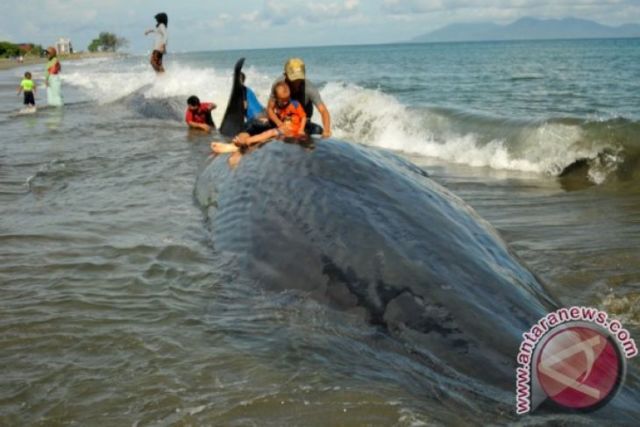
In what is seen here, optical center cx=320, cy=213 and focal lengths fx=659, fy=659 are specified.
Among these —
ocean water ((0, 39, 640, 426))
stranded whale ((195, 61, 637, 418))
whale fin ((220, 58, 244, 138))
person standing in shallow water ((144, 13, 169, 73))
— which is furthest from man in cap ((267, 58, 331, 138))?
person standing in shallow water ((144, 13, 169, 73))

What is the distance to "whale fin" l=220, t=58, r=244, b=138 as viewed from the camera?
32.7ft

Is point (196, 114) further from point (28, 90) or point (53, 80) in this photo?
point (53, 80)

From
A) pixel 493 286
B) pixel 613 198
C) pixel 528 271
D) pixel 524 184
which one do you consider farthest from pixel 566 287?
pixel 524 184

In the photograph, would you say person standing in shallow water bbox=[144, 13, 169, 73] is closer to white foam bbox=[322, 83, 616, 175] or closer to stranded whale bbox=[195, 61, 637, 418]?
white foam bbox=[322, 83, 616, 175]

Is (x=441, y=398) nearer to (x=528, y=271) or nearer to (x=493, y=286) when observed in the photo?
(x=493, y=286)

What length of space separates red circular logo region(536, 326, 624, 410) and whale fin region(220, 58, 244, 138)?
7876 millimetres

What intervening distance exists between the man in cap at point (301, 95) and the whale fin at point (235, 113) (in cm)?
206

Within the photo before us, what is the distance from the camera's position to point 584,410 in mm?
2197

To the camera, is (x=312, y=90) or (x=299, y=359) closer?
(x=299, y=359)

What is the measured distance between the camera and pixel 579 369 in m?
2.26

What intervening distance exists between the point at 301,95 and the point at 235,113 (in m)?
3.33

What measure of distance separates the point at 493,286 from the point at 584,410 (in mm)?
839

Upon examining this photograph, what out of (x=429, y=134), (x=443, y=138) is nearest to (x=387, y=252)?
(x=443, y=138)

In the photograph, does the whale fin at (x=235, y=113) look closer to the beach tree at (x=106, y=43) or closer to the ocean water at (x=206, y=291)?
the ocean water at (x=206, y=291)
